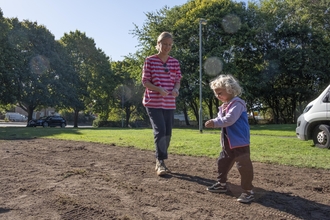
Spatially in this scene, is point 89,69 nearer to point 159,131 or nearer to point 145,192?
point 159,131

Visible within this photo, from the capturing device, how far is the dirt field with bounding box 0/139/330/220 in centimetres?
296

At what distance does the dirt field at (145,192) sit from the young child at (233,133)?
20 centimetres

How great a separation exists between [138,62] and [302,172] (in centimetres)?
3001

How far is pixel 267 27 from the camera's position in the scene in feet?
105

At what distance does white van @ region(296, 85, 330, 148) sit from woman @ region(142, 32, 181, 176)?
5803 millimetres

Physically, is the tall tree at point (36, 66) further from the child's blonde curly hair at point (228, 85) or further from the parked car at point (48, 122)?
the child's blonde curly hair at point (228, 85)

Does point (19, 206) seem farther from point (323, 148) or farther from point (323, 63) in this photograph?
point (323, 63)

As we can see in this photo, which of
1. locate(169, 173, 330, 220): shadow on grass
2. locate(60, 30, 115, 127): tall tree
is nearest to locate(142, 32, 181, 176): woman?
locate(169, 173, 330, 220): shadow on grass

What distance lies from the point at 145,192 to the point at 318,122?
289 inches

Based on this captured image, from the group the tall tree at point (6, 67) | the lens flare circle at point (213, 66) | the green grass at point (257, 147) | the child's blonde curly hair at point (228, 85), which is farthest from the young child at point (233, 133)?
the tall tree at point (6, 67)

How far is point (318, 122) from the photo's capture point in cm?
934

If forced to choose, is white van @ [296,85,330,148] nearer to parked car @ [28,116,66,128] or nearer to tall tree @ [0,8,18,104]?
tall tree @ [0,8,18,104]

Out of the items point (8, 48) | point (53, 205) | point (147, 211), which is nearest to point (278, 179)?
point (147, 211)

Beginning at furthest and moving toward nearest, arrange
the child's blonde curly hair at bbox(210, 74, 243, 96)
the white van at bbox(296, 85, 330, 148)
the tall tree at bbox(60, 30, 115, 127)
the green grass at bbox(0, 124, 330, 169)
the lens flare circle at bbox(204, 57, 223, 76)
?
the tall tree at bbox(60, 30, 115, 127), the lens flare circle at bbox(204, 57, 223, 76), the white van at bbox(296, 85, 330, 148), the green grass at bbox(0, 124, 330, 169), the child's blonde curly hair at bbox(210, 74, 243, 96)
